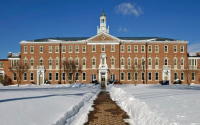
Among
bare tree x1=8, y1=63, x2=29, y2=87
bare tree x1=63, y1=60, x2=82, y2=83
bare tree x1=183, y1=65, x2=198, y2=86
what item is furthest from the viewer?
bare tree x1=63, y1=60, x2=82, y2=83

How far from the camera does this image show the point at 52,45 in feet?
156

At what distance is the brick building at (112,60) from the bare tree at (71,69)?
51 cm

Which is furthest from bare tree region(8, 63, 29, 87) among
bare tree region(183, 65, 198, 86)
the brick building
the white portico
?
bare tree region(183, 65, 198, 86)

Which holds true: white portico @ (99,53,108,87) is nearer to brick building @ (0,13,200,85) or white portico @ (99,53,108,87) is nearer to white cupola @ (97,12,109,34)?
brick building @ (0,13,200,85)

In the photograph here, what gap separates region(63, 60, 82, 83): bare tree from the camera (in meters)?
44.8

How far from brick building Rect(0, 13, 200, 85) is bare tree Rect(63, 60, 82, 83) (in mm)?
510

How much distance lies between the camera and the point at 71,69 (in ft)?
148

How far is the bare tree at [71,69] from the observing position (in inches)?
1764

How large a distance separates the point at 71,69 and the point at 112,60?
9.28 metres

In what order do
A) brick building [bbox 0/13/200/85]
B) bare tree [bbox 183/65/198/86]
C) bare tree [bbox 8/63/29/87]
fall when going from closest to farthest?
bare tree [bbox 8/63/29/87]
bare tree [bbox 183/65/198/86]
brick building [bbox 0/13/200/85]

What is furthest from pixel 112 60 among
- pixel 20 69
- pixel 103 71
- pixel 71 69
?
pixel 20 69

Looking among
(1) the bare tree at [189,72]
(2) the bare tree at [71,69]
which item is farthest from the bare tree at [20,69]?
(1) the bare tree at [189,72]

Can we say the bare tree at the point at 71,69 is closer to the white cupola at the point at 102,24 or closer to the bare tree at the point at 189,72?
the white cupola at the point at 102,24

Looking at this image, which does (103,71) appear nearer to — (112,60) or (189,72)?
(112,60)
